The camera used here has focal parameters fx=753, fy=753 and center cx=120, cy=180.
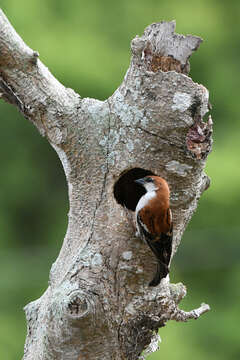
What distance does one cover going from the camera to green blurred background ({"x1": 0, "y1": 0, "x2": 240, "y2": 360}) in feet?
31.9

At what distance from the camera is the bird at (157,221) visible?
155 inches

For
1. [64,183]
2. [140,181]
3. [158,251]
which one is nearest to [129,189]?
[140,181]

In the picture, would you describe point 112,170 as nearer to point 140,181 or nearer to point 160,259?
point 140,181

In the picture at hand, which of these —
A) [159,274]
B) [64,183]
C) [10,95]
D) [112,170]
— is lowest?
[159,274]

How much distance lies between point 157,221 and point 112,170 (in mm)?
420

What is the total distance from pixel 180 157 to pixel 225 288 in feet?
23.8

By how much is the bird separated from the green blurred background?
480cm

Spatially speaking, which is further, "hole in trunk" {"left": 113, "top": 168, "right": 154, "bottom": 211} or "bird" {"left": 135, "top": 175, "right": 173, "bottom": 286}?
"hole in trunk" {"left": 113, "top": 168, "right": 154, "bottom": 211}

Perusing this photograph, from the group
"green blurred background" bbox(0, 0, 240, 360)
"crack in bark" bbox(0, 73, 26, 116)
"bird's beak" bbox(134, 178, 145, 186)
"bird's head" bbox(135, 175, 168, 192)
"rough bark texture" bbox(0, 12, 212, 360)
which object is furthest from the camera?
"green blurred background" bbox(0, 0, 240, 360)

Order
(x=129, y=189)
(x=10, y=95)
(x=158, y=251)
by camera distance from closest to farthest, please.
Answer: (x=158, y=251)
(x=10, y=95)
(x=129, y=189)

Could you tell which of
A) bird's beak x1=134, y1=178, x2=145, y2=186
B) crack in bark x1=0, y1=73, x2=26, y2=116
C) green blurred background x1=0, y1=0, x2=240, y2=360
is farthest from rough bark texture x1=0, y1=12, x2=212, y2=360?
green blurred background x1=0, y1=0, x2=240, y2=360

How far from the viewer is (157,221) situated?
424 centimetres

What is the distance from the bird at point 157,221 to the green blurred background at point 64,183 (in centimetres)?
480

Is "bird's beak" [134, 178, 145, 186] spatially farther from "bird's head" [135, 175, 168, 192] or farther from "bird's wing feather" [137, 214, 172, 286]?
"bird's wing feather" [137, 214, 172, 286]
